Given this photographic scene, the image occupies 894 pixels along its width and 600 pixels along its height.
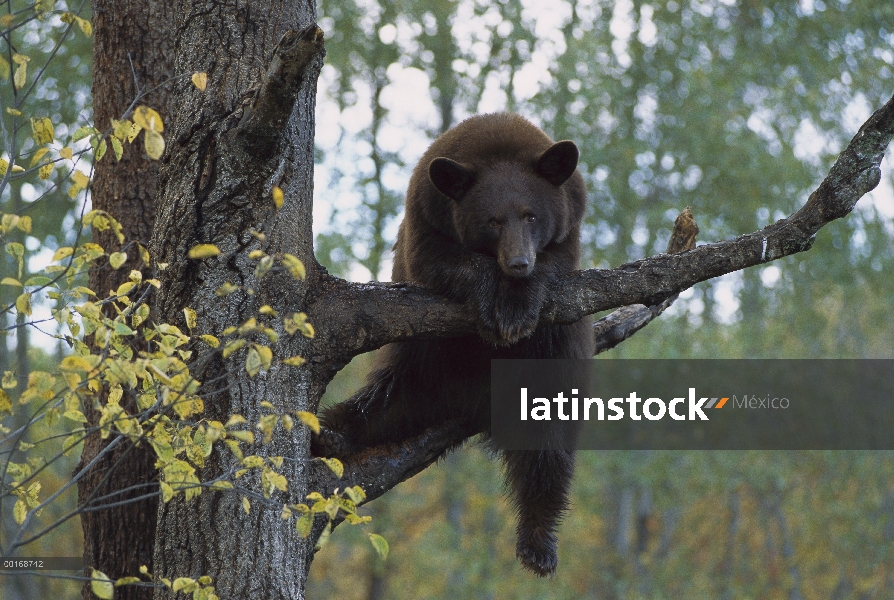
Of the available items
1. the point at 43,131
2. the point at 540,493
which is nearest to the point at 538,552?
the point at 540,493

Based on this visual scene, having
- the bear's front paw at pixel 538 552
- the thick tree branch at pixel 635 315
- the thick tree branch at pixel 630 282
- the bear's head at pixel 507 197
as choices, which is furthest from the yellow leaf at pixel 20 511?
the thick tree branch at pixel 635 315

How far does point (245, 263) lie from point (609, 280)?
171 cm

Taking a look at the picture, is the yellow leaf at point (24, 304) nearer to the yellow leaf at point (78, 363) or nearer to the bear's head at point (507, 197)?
the yellow leaf at point (78, 363)

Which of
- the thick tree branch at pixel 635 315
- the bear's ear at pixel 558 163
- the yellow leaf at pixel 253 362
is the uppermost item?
the bear's ear at pixel 558 163

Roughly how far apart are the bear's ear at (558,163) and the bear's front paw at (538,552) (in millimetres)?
1992

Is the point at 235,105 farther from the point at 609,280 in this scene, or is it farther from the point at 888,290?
the point at 888,290

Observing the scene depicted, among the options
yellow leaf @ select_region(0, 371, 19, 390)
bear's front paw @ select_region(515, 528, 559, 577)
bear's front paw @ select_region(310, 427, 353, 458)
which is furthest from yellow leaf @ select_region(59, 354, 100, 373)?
bear's front paw @ select_region(515, 528, 559, 577)

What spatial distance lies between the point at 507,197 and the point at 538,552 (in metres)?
1.97

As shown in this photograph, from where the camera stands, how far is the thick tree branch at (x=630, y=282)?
151 inches

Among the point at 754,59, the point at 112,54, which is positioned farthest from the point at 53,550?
the point at 754,59

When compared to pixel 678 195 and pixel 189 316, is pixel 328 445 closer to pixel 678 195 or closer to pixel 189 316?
pixel 189 316

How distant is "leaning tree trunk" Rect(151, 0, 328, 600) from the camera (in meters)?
3.28

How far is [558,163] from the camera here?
4.72 m

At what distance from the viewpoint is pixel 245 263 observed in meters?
3.48
